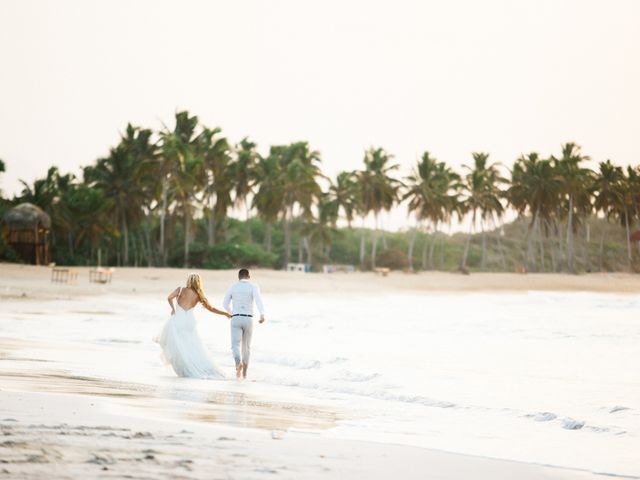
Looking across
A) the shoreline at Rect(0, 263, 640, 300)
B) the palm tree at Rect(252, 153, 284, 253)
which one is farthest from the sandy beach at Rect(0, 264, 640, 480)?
the palm tree at Rect(252, 153, 284, 253)

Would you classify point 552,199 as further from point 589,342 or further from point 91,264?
point 589,342

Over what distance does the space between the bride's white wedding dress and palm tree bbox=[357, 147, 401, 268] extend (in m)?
78.7

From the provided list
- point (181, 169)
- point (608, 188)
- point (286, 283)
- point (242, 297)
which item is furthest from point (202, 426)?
point (608, 188)

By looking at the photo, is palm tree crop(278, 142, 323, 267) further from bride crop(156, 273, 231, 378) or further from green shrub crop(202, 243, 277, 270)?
bride crop(156, 273, 231, 378)

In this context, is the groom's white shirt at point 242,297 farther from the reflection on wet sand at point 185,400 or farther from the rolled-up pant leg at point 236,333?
the reflection on wet sand at point 185,400

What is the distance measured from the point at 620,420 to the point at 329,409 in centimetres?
298

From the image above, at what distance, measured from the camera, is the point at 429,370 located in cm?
1473

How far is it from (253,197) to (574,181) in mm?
37077

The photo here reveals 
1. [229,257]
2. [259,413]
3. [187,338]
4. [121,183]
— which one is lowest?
[259,413]

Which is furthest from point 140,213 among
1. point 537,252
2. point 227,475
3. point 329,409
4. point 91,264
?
point 537,252

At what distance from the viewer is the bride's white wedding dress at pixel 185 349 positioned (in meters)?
12.6

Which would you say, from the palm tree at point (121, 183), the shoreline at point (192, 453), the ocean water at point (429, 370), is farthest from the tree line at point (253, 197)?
the shoreline at point (192, 453)

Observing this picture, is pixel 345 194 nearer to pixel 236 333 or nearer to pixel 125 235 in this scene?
pixel 125 235

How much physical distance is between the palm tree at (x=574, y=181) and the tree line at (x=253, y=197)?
16 cm
